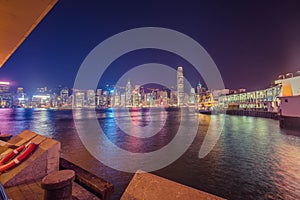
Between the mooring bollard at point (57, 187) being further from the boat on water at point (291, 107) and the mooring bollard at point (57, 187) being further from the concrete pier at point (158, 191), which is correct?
the boat on water at point (291, 107)

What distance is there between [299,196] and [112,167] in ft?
34.7

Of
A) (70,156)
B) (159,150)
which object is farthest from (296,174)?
(70,156)

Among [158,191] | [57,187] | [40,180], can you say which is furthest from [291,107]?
[57,187]

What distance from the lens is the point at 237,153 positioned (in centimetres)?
1562

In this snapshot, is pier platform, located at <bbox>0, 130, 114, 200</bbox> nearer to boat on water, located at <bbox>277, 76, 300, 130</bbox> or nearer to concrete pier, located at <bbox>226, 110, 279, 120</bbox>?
boat on water, located at <bbox>277, 76, 300, 130</bbox>

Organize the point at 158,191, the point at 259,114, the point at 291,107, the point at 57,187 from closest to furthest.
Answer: the point at 158,191 < the point at 57,187 < the point at 291,107 < the point at 259,114

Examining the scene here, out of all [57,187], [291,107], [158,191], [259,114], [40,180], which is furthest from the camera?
[259,114]

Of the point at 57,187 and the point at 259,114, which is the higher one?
the point at 57,187

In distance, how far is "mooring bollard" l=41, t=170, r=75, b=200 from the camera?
3279mm

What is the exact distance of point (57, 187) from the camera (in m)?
3.32

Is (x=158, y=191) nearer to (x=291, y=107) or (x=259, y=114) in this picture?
(x=291, y=107)

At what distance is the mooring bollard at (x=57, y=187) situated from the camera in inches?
129

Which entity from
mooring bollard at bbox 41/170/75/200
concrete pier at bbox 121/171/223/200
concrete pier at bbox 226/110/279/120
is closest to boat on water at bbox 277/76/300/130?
concrete pier at bbox 226/110/279/120

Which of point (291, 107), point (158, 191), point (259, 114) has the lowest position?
point (259, 114)
